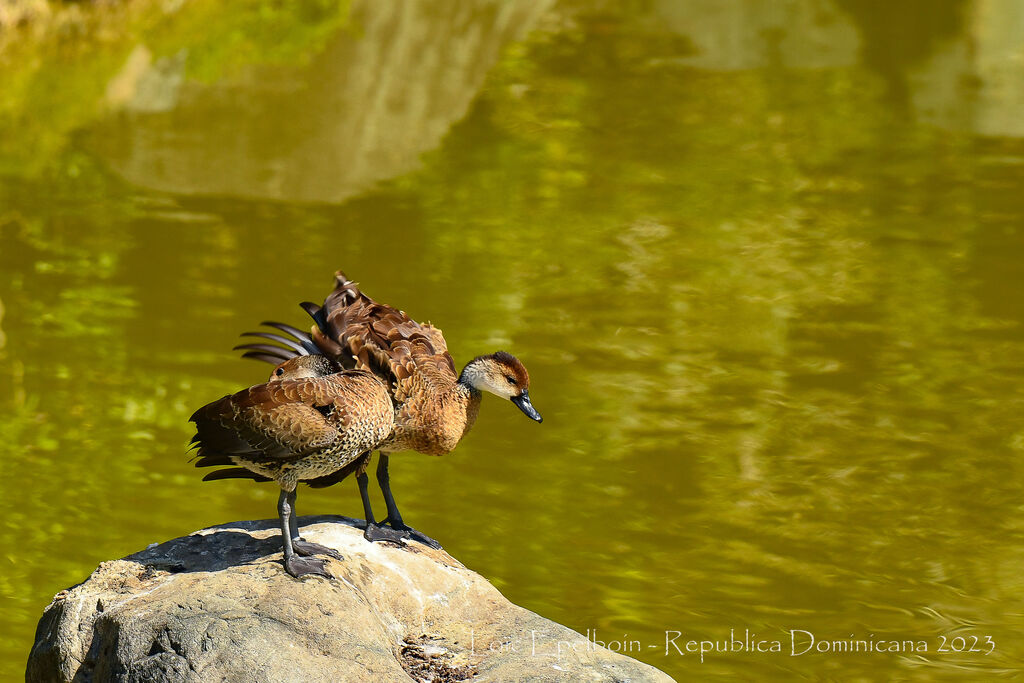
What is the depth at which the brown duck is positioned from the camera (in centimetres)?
695

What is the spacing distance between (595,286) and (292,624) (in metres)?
7.53

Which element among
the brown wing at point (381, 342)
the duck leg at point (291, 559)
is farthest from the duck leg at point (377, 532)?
the duck leg at point (291, 559)

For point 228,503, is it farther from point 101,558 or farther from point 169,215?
point 169,215

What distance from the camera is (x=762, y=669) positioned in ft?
26.1

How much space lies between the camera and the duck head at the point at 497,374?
7102mm

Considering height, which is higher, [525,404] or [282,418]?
[282,418]

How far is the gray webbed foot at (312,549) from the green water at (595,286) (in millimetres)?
2456

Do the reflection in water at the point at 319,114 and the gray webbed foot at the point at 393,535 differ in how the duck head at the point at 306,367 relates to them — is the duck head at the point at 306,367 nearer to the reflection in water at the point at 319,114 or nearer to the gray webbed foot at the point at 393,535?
the gray webbed foot at the point at 393,535

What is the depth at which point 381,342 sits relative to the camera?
23.9 ft

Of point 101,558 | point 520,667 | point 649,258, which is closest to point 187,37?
point 649,258

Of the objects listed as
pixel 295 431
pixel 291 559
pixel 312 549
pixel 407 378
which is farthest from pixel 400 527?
pixel 295 431

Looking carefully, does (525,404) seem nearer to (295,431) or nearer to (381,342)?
(381,342)

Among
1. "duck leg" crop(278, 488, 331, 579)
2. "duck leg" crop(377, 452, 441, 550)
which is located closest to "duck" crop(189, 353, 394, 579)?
"duck leg" crop(278, 488, 331, 579)

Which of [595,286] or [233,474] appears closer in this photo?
[233,474]
